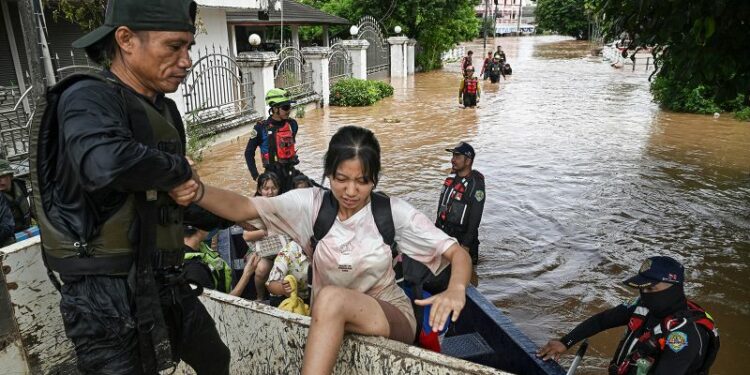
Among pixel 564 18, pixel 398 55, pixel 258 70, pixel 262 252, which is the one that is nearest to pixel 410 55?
pixel 398 55

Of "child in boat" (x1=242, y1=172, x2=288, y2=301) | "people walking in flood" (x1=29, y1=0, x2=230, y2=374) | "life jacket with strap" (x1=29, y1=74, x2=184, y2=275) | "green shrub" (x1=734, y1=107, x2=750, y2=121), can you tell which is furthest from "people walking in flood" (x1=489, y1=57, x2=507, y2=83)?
"life jacket with strap" (x1=29, y1=74, x2=184, y2=275)

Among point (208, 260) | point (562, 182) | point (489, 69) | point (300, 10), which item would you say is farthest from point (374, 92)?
point (208, 260)

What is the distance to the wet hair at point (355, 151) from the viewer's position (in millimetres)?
2141

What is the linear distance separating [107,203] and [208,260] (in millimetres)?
2035

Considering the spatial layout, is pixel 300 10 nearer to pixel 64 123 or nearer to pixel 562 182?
pixel 562 182

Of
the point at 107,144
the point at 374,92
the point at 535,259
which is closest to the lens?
the point at 107,144

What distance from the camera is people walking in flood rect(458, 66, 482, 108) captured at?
49.2ft

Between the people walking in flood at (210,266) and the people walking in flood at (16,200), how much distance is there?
91.2 inches

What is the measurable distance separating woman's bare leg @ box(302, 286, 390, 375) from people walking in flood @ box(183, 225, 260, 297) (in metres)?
1.27

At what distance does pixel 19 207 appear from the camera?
4914 mm

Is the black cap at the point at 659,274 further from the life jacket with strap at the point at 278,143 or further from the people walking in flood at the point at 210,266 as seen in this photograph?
the life jacket with strap at the point at 278,143

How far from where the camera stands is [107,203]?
169cm

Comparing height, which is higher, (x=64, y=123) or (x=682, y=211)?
(x=64, y=123)

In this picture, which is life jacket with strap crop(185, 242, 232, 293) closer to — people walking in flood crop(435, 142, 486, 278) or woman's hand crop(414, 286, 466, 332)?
woman's hand crop(414, 286, 466, 332)
